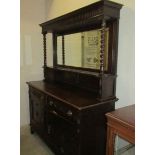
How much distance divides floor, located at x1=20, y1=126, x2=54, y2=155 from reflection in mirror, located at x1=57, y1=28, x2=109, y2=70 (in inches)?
50.8

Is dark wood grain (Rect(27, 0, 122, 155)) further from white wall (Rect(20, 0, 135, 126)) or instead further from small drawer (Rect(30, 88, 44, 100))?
white wall (Rect(20, 0, 135, 126))

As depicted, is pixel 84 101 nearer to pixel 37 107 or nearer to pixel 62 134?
pixel 62 134

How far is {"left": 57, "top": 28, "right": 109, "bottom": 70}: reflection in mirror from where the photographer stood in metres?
2.15

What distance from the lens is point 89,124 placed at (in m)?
1.74

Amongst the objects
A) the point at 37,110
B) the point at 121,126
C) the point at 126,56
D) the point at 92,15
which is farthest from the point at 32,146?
the point at 92,15

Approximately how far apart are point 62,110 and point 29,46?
1.76 meters

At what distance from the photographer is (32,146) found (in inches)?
103

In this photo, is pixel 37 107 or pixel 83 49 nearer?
pixel 83 49

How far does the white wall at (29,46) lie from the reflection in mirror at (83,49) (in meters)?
0.66

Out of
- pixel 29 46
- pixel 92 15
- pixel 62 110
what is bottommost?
pixel 62 110

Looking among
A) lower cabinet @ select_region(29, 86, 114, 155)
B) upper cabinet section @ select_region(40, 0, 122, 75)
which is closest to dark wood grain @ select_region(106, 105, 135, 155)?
lower cabinet @ select_region(29, 86, 114, 155)
